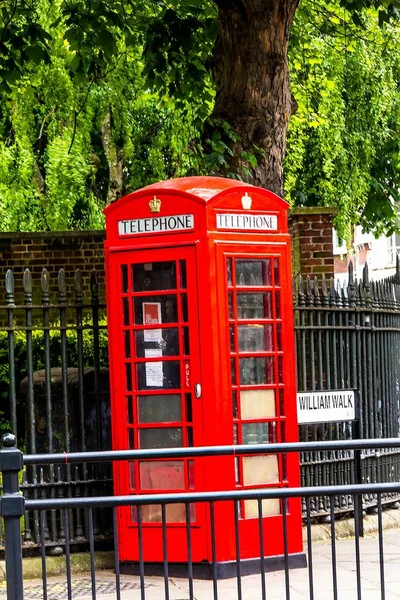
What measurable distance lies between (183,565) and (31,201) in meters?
11.5

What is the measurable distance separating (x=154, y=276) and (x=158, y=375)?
66cm

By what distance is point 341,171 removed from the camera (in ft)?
73.6

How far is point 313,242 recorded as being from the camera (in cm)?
1205

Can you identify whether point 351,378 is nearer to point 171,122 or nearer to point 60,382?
point 60,382

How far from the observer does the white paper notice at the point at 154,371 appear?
7.77 meters

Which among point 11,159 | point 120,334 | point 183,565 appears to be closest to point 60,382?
point 120,334

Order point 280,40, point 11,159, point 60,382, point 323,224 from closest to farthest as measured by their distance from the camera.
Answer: point 60,382
point 280,40
point 323,224
point 11,159

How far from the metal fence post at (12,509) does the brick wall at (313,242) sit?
8.02 meters

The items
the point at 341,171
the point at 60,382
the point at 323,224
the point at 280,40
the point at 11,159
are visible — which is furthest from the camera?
the point at 341,171

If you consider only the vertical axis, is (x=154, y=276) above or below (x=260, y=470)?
above

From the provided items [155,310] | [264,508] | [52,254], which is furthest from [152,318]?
[52,254]

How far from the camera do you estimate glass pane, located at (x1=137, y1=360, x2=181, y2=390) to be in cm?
772

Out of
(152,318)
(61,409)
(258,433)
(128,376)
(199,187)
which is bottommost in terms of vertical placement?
(258,433)

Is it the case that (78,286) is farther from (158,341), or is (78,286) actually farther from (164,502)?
(164,502)
